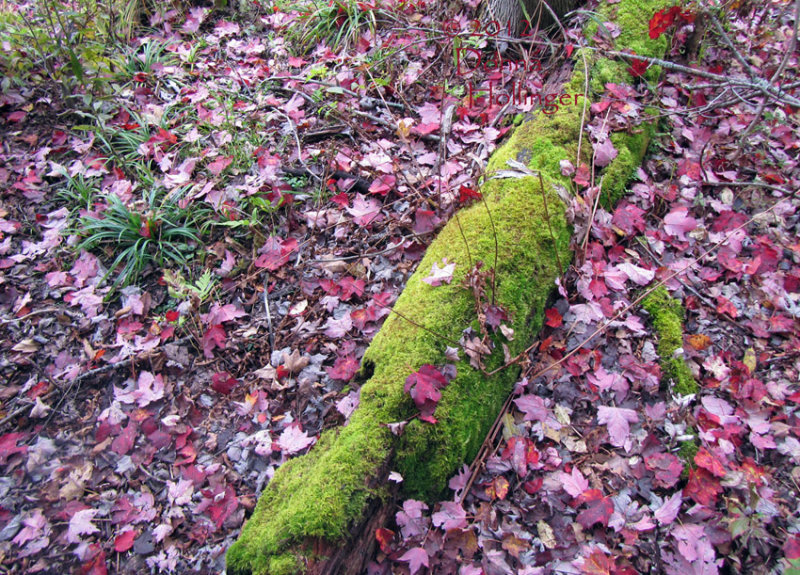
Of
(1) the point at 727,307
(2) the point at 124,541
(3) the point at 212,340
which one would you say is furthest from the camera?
(3) the point at 212,340

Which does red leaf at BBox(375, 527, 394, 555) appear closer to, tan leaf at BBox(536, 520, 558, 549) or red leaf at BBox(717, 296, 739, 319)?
tan leaf at BBox(536, 520, 558, 549)

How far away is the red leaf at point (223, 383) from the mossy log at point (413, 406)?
0.77 m

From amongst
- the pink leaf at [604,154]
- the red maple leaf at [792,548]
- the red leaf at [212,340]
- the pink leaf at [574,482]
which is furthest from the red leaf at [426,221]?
the red maple leaf at [792,548]

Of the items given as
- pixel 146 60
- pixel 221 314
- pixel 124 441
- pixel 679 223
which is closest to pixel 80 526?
pixel 124 441

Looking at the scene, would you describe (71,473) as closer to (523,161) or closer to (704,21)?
(523,161)

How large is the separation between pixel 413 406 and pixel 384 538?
530 mm

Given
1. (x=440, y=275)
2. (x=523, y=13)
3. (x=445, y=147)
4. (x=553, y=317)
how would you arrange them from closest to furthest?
(x=440, y=275)
(x=553, y=317)
(x=445, y=147)
(x=523, y=13)

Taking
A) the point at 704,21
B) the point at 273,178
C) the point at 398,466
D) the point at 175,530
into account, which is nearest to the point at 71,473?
the point at 175,530

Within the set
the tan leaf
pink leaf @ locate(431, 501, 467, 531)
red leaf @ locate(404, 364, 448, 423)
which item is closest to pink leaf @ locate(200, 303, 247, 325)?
red leaf @ locate(404, 364, 448, 423)

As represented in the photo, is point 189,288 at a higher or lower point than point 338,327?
higher

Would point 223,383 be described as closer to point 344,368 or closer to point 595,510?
point 344,368

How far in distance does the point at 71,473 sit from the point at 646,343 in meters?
3.17

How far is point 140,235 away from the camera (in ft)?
10.5

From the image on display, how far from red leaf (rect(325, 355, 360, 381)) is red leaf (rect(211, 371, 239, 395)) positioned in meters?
0.58
